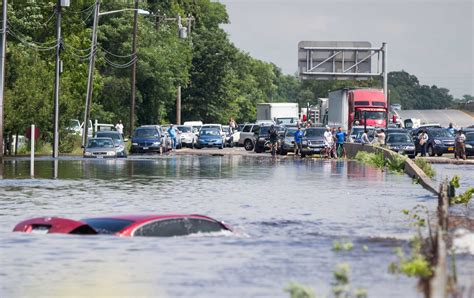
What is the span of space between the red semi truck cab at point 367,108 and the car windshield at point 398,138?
1741 cm

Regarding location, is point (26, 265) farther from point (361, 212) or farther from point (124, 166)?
point (124, 166)

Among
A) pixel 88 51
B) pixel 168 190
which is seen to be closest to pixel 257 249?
pixel 168 190

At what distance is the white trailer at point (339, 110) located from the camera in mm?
A: 91500

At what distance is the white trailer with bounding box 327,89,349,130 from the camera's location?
300 ft

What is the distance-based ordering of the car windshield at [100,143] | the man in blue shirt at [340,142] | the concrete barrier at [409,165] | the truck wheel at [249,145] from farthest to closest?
the truck wheel at [249,145] < the man in blue shirt at [340,142] < the car windshield at [100,143] < the concrete barrier at [409,165]

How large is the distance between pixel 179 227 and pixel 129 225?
131cm

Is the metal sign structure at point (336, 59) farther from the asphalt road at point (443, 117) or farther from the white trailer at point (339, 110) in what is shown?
the asphalt road at point (443, 117)

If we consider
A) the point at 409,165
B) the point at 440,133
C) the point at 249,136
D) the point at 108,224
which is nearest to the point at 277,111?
the point at 249,136

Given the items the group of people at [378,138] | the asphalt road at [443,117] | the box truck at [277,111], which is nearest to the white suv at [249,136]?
the group of people at [378,138]

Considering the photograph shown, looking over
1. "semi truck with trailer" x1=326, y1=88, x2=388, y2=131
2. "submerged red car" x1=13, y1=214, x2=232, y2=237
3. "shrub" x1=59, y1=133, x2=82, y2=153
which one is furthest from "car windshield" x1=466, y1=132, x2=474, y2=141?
"submerged red car" x1=13, y1=214, x2=232, y2=237

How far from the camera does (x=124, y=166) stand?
56188 millimetres

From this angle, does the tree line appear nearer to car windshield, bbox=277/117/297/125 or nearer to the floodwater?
car windshield, bbox=277/117/297/125

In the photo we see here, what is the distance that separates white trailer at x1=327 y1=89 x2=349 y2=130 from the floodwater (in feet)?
144

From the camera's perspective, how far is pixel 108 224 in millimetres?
20547
